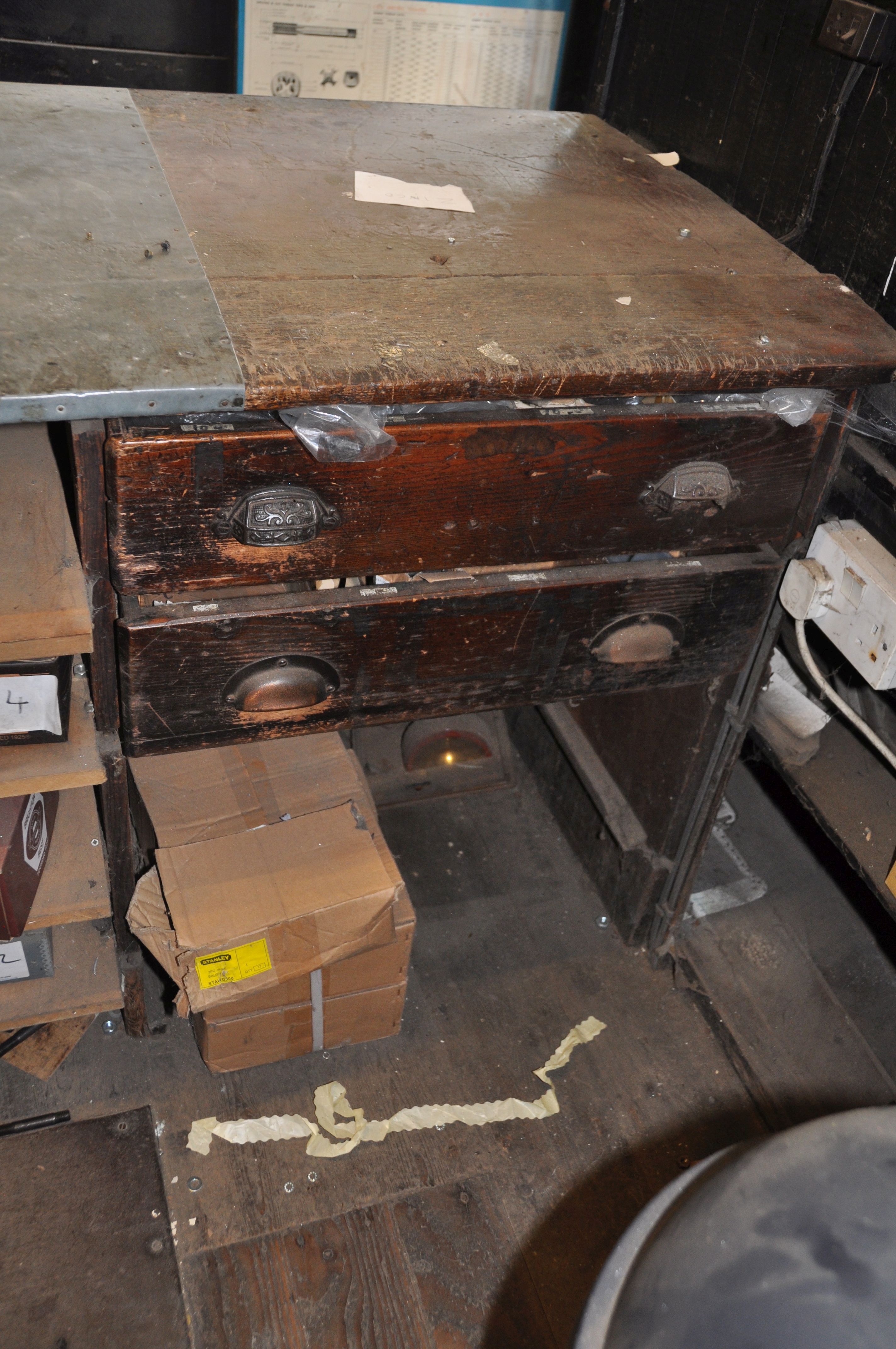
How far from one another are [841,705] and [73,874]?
1011 mm

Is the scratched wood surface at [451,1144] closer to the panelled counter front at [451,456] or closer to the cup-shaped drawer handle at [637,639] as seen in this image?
the panelled counter front at [451,456]

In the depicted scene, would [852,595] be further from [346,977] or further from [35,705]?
[35,705]

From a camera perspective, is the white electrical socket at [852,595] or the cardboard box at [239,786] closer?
the white electrical socket at [852,595]

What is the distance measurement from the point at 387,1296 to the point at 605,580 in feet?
3.01

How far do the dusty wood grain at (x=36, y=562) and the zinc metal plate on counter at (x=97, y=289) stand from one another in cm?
25

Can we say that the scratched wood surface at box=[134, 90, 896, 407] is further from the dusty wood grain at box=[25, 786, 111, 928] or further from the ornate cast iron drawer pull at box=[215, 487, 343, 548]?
the dusty wood grain at box=[25, 786, 111, 928]

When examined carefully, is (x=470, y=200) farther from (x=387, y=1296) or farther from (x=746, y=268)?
(x=387, y=1296)

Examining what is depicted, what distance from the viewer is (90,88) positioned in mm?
1356

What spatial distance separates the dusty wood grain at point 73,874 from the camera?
1251 millimetres

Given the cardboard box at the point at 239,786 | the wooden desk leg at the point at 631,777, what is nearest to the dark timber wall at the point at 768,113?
the wooden desk leg at the point at 631,777

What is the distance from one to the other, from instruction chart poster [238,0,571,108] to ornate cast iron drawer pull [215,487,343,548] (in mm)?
1047

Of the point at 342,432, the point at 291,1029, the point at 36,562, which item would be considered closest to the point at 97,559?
the point at 36,562

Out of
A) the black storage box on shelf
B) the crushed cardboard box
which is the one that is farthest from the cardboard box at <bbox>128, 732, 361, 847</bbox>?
the black storage box on shelf

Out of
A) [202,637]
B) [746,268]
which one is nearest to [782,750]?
[746,268]
